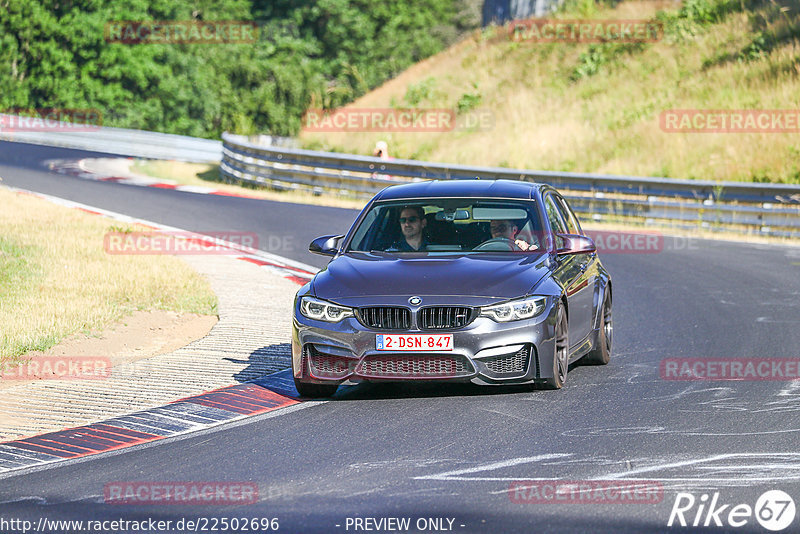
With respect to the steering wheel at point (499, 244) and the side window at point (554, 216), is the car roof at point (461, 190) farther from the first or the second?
the steering wheel at point (499, 244)

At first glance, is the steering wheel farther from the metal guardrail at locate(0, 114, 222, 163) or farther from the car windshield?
the metal guardrail at locate(0, 114, 222, 163)

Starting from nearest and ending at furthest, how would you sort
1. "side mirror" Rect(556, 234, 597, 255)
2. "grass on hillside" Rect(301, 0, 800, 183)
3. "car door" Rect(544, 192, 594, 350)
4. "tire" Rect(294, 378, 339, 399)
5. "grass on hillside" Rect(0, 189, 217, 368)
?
"tire" Rect(294, 378, 339, 399), "car door" Rect(544, 192, 594, 350), "side mirror" Rect(556, 234, 597, 255), "grass on hillside" Rect(0, 189, 217, 368), "grass on hillside" Rect(301, 0, 800, 183)

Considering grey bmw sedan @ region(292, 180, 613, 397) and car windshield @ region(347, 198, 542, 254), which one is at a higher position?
car windshield @ region(347, 198, 542, 254)

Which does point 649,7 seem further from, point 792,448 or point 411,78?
point 792,448

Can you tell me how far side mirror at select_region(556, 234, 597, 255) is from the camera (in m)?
9.62

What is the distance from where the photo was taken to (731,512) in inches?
230

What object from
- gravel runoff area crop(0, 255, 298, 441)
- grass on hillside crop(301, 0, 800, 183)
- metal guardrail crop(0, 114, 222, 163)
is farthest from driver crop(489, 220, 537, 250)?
metal guardrail crop(0, 114, 222, 163)

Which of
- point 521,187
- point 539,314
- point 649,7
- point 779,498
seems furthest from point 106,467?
point 649,7

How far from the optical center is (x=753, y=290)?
50.9 ft

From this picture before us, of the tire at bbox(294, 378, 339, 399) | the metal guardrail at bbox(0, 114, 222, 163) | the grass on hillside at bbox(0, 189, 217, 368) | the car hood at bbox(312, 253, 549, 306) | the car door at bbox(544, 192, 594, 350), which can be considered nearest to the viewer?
the car hood at bbox(312, 253, 549, 306)

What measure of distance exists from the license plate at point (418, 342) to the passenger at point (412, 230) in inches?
50.9

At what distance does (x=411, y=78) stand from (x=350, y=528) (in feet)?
136

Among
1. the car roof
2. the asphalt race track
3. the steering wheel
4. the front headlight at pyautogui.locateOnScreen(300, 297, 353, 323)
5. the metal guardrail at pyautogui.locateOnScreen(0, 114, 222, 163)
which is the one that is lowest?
the metal guardrail at pyautogui.locateOnScreen(0, 114, 222, 163)

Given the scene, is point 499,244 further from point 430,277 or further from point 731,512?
point 731,512
